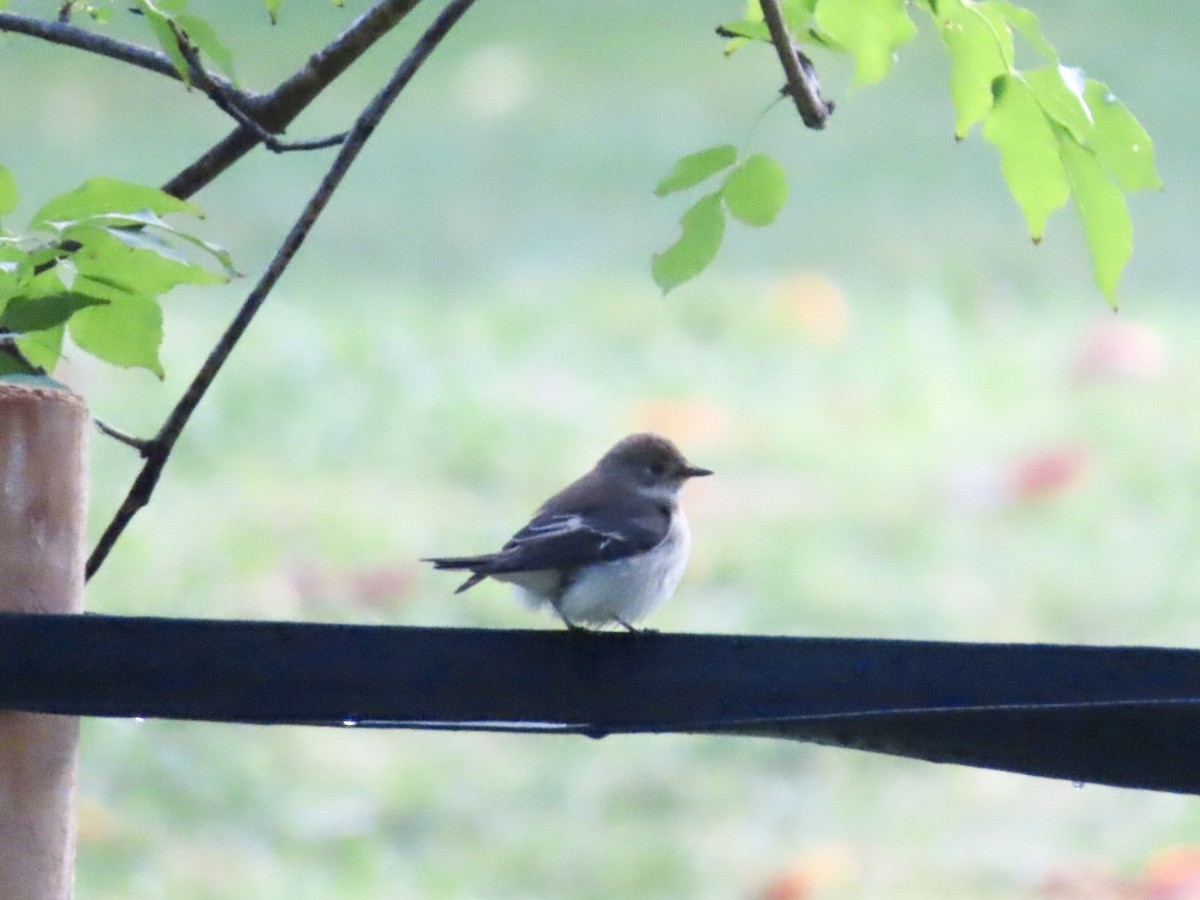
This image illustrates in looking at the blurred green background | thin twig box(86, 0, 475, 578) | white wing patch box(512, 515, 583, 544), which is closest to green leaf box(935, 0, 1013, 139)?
thin twig box(86, 0, 475, 578)

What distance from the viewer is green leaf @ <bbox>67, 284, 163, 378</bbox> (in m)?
2.11

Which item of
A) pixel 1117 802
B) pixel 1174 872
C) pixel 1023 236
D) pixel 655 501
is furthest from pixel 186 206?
pixel 1023 236

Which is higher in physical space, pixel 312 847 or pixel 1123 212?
pixel 1123 212

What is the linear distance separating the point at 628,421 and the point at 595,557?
11.2 ft

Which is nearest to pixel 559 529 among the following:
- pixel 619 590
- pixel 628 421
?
pixel 619 590

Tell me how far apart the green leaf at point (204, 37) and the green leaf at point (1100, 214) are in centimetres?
103

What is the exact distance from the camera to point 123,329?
213cm

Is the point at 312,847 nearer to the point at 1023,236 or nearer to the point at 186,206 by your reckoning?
the point at 186,206

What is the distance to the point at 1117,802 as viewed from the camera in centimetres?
572

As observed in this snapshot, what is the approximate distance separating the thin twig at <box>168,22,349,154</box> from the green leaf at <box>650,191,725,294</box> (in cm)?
47

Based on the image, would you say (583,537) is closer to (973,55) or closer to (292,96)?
(292,96)

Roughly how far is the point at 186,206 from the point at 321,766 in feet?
13.1

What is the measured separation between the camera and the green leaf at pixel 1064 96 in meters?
2.02

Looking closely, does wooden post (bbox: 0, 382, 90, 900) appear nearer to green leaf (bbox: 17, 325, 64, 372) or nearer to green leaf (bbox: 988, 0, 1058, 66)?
green leaf (bbox: 17, 325, 64, 372)
